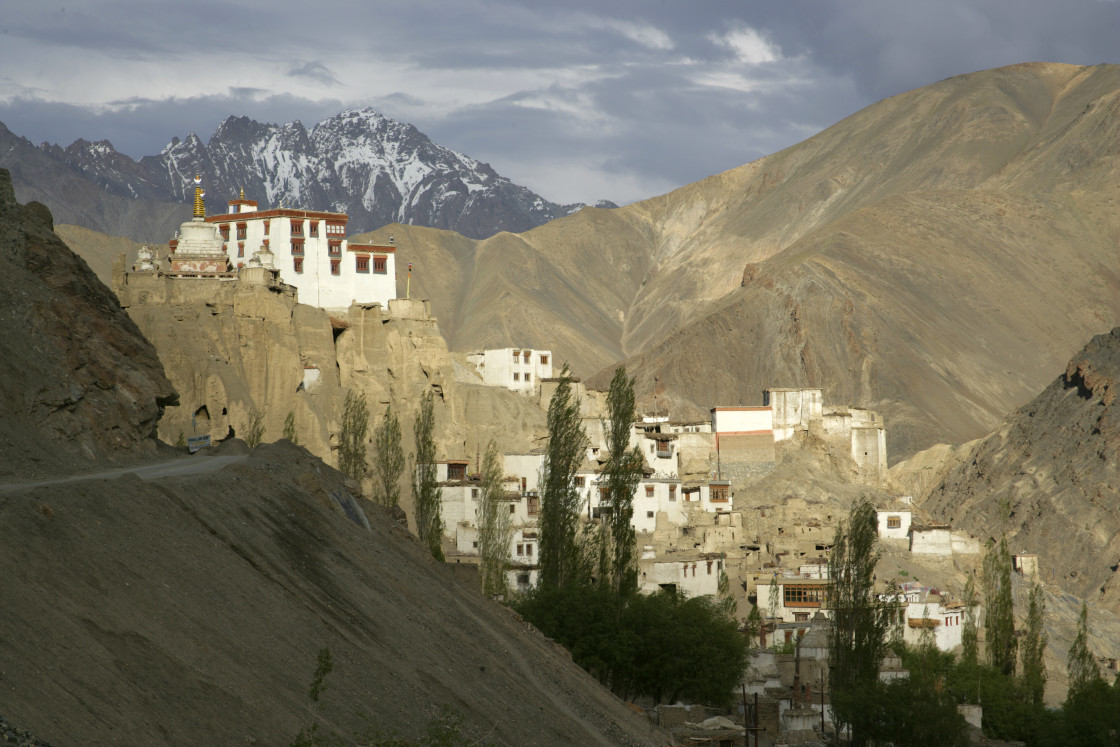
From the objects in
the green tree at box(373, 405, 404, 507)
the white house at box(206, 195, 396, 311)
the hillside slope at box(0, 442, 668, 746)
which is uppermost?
the white house at box(206, 195, 396, 311)

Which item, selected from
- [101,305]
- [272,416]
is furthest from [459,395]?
[101,305]

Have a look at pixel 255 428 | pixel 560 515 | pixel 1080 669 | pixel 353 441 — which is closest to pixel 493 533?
pixel 353 441

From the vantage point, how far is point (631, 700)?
1785 inches

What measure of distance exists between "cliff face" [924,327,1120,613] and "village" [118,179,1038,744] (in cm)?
1862

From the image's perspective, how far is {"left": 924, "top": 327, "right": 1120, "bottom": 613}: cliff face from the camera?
108 meters

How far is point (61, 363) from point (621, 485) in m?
21.1

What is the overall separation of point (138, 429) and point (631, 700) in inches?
681

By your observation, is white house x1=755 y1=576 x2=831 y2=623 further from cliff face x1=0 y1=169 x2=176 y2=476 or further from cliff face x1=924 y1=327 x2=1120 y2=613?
cliff face x1=924 y1=327 x2=1120 y2=613

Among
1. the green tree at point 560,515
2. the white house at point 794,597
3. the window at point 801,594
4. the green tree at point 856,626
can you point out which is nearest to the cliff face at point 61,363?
the green tree at point 560,515

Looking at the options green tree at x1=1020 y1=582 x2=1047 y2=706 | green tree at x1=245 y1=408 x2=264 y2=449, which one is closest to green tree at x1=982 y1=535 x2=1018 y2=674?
green tree at x1=1020 y1=582 x2=1047 y2=706

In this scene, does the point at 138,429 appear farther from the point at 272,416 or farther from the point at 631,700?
the point at 272,416

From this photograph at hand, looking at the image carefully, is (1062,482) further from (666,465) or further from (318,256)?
(318,256)

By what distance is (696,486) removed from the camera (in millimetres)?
79812

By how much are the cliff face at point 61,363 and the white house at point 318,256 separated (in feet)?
125
